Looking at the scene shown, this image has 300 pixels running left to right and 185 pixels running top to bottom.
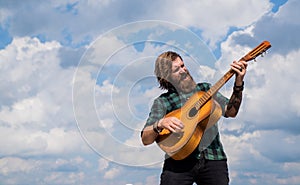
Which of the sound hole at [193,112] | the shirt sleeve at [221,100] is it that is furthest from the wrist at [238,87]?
the sound hole at [193,112]

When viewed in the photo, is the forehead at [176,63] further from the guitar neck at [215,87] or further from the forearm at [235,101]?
the forearm at [235,101]

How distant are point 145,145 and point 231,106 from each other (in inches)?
44.0

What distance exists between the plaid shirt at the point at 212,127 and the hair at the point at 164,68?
5.4 inches

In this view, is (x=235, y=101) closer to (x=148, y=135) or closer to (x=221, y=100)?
(x=221, y=100)

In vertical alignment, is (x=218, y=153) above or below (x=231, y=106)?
below

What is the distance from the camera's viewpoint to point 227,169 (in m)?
7.80

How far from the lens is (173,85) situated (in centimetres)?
814

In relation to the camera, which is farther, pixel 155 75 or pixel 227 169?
pixel 155 75

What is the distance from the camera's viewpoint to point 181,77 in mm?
8000

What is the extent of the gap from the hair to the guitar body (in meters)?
0.58

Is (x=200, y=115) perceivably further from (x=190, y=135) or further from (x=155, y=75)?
(x=155, y=75)

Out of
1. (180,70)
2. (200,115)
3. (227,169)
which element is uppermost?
(180,70)

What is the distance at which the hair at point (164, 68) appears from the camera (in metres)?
8.09

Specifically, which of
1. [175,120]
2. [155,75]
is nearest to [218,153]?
[175,120]
